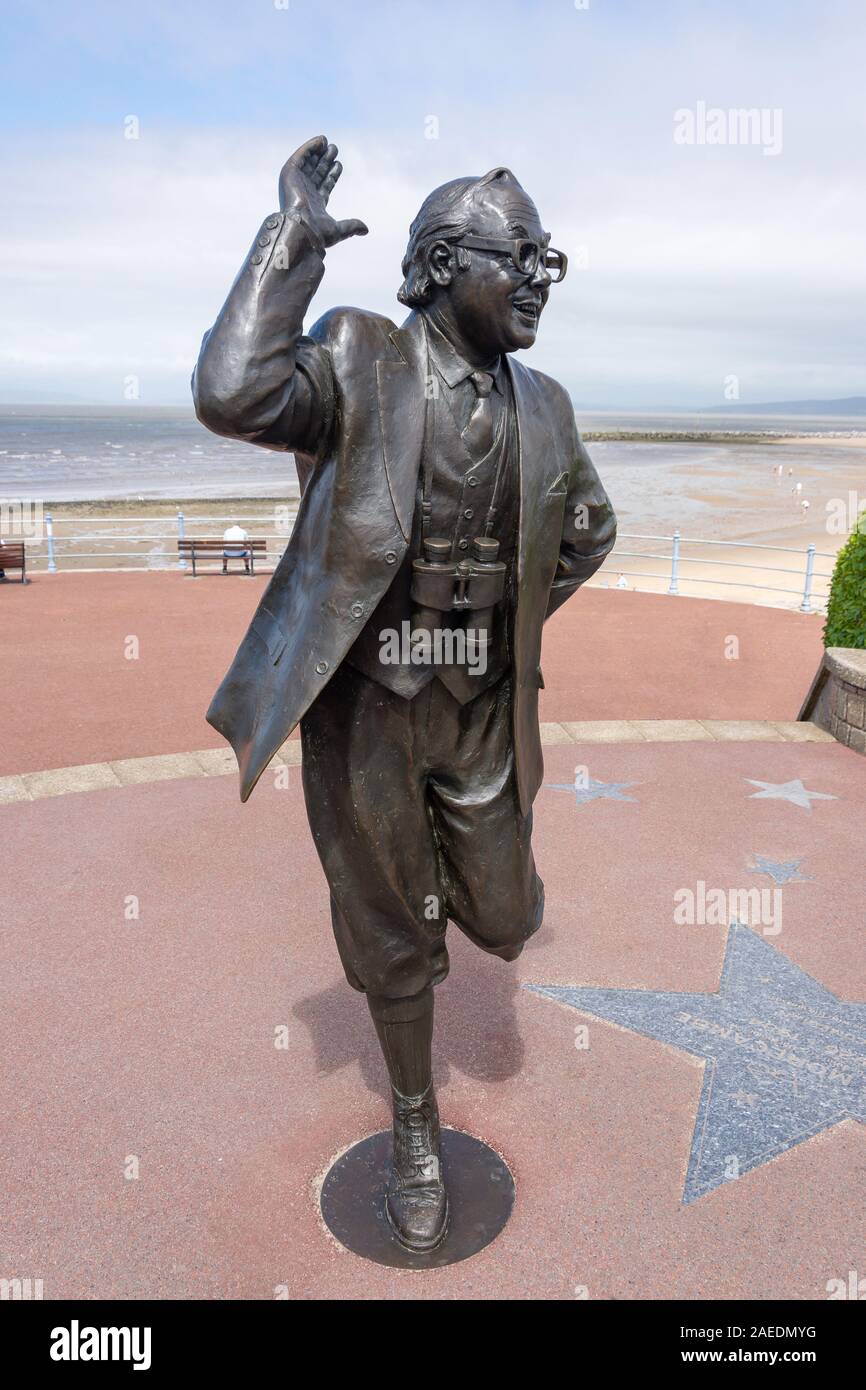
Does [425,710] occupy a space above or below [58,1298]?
above

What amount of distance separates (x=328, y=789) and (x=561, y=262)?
1.38 m

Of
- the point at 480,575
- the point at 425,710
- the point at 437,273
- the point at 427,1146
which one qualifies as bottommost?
the point at 427,1146

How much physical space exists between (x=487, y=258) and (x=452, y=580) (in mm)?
714

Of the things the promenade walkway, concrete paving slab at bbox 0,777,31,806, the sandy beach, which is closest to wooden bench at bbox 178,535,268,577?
the sandy beach

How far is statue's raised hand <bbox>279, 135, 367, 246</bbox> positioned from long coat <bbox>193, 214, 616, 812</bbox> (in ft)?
0.14

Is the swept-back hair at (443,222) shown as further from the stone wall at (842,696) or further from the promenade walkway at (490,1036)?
the stone wall at (842,696)

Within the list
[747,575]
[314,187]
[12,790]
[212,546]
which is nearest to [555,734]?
[12,790]

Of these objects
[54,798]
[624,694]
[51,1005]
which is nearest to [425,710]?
[51,1005]

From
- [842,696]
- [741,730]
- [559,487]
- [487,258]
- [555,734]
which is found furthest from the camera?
[741,730]

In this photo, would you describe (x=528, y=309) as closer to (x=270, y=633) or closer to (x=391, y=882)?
(x=270, y=633)

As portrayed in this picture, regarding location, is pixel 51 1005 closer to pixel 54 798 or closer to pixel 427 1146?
pixel 427 1146

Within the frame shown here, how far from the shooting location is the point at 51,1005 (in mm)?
4016

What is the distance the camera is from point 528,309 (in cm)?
246

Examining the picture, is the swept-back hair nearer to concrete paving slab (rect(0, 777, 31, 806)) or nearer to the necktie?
the necktie
